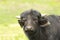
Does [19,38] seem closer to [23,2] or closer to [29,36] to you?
[29,36]

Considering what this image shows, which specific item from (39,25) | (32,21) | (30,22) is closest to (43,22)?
(39,25)

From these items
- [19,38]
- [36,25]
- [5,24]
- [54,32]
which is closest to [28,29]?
[36,25]

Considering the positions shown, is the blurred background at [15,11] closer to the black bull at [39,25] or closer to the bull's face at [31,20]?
the black bull at [39,25]

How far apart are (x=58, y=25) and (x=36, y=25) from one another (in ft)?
5.48

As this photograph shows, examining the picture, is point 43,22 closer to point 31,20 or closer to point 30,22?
point 31,20

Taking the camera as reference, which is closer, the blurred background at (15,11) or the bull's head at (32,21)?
the bull's head at (32,21)

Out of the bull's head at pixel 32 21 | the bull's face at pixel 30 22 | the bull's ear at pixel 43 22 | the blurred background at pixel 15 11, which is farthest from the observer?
the blurred background at pixel 15 11

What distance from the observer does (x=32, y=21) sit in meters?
17.2

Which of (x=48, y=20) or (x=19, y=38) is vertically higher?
(x=48, y=20)

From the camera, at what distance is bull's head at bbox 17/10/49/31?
17016mm

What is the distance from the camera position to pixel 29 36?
17.8 meters

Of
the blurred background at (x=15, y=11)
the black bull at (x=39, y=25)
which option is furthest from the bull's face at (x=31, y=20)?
the blurred background at (x=15, y=11)

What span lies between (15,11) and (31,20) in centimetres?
2169

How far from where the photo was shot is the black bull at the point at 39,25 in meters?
17.2
